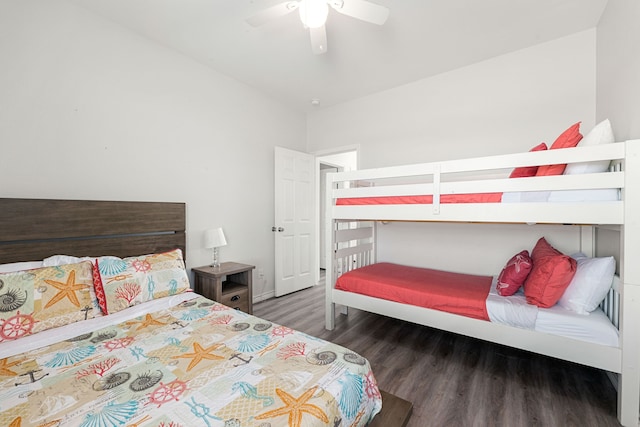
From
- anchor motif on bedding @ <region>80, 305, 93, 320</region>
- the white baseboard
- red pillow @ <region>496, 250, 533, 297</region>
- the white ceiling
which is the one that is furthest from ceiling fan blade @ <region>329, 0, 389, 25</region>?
the white baseboard

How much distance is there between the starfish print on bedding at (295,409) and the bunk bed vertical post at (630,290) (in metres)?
1.74

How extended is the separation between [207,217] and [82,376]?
1942mm

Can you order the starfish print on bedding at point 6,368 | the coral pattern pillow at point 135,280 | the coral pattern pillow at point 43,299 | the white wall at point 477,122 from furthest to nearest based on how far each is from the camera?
the white wall at point 477,122, the coral pattern pillow at point 135,280, the coral pattern pillow at point 43,299, the starfish print on bedding at point 6,368

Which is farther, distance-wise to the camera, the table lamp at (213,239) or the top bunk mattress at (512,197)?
the table lamp at (213,239)

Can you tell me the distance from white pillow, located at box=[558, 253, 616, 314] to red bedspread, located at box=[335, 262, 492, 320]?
48cm

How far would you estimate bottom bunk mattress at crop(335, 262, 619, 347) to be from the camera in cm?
161

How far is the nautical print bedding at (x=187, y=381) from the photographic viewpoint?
91 cm

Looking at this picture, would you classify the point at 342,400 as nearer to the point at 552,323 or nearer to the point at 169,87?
the point at 552,323

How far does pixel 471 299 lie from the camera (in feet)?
6.45

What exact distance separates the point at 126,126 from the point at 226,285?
5.80 ft

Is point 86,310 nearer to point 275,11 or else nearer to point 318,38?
point 275,11

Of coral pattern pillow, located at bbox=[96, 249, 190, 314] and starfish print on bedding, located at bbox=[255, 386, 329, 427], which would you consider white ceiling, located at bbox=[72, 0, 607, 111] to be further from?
starfish print on bedding, located at bbox=[255, 386, 329, 427]

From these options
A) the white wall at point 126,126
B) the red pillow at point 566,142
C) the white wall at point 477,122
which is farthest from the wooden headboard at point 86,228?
the red pillow at point 566,142

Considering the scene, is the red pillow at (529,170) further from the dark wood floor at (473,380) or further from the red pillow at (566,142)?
the dark wood floor at (473,380)
